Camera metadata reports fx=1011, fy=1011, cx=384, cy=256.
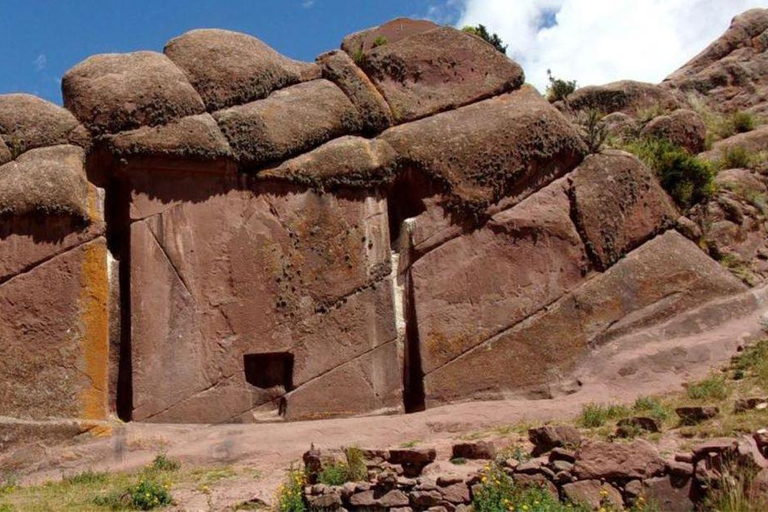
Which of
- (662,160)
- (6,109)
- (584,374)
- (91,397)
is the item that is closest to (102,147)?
(6,109)

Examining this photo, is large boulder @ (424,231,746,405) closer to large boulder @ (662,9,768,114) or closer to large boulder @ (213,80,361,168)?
large boulder @ (213,80,361,168)

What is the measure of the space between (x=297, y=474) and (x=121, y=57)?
7.89 meters

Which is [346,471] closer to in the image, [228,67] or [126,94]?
[126,94]

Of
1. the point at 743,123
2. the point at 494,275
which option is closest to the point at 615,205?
the point at 494,275

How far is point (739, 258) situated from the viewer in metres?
17.8

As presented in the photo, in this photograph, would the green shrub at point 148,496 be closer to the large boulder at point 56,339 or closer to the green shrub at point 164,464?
the green shrub at point 164,464

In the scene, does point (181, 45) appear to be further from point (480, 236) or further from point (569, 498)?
point (569, 498)

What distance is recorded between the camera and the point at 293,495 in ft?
36.0

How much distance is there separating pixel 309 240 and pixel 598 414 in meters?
5.10

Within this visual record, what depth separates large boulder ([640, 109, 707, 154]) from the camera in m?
19.8

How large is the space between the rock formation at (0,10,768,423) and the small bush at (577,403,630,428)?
141cm

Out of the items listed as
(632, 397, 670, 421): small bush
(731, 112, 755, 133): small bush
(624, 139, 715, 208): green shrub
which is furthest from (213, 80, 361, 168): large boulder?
(731, 112, 755, 133): small bush

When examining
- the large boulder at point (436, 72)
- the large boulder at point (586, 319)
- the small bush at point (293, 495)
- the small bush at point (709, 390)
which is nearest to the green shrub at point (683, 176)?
the large boulder at point (586, 319)

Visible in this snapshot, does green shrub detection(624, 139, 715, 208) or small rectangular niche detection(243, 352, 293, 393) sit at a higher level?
green shrub detection(624, 139, 715, 208)
